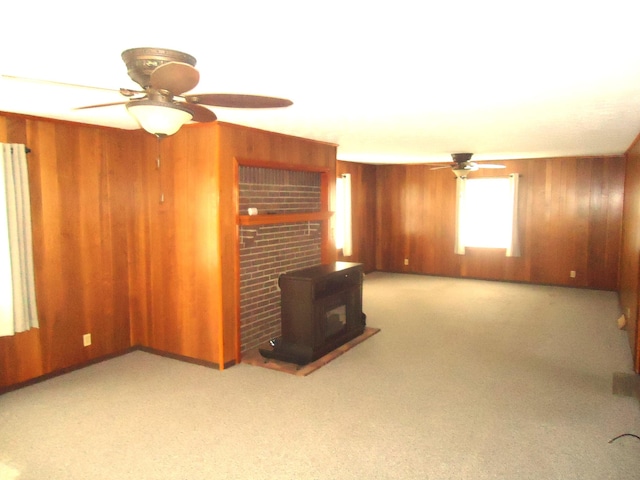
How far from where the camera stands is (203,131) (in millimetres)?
4035

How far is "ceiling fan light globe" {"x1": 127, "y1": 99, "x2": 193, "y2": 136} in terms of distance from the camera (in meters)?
1.80

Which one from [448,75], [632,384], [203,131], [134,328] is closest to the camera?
[448,75]

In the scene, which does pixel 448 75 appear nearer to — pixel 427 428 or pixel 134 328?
pixel 427 428

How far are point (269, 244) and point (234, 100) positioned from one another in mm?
2831

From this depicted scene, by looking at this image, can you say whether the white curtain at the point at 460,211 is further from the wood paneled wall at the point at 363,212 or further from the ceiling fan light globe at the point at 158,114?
the ceiling fan light globe at the point at 158,114

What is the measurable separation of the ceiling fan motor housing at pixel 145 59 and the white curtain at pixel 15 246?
2162 mm

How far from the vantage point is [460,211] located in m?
8.39

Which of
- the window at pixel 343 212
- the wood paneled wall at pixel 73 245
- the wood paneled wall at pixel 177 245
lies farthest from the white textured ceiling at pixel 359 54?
the window at pixel 343 212

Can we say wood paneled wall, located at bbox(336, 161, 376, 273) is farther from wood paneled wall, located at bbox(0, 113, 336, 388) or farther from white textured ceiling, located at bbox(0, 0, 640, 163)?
white textured ceiling, located at bbox(0, 0, 640, 163)

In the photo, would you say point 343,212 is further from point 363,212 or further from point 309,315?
point 309,315

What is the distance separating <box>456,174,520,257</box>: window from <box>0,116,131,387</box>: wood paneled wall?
19.3 ft

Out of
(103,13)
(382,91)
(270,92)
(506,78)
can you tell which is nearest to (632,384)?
(506,78)

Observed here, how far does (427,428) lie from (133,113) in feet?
8.57

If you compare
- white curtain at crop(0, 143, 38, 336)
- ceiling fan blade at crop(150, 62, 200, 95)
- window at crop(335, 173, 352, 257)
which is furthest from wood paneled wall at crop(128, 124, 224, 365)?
window at crop(335, 173, 352, 257)
